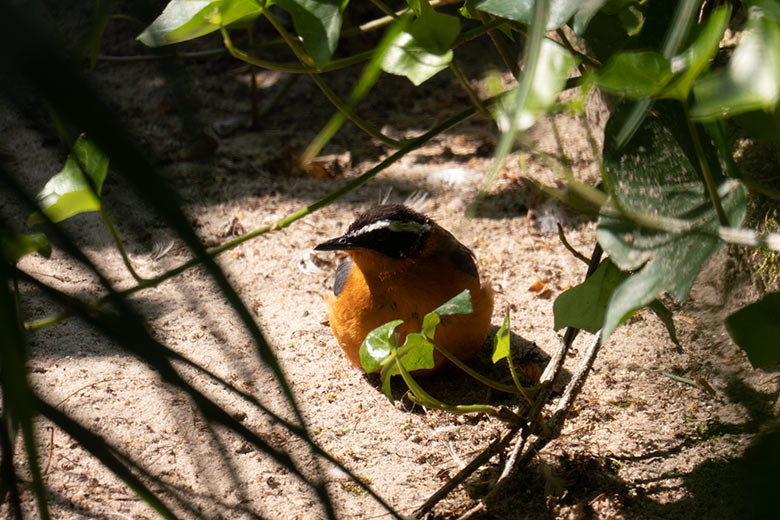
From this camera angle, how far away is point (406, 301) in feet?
10.4

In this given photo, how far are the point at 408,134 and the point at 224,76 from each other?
186cm

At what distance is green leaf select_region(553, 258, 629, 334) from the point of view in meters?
1.83

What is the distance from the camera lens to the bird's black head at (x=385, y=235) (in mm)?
3309

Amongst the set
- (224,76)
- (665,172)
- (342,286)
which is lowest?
(665,172)

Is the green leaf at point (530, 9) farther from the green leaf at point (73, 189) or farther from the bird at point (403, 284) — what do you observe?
the bird at point (403, 284)

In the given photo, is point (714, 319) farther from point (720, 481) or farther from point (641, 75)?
point (641, 75)

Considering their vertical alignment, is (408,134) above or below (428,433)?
above

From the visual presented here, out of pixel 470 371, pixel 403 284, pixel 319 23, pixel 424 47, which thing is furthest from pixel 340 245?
pixel 319 23

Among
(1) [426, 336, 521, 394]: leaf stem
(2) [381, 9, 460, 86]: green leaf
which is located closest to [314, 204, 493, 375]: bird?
(1) [426, 336, 521, 394]: leaf stem

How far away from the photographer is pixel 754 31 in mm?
1103

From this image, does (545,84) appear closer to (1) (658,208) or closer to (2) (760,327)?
(1) (658,208)

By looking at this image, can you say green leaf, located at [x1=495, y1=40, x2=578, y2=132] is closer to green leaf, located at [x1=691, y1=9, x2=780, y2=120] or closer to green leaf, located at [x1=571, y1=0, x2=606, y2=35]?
green leaf, located at [x1=571, y1=0, x2=606, y2=35]

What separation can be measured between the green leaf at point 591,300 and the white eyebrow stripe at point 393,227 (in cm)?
150

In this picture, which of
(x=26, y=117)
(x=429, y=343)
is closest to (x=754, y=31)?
(x=26, y=117)
